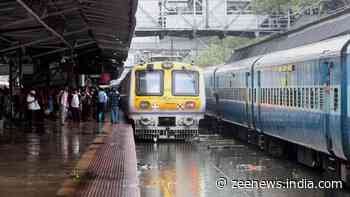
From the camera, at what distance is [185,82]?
23.2 meters

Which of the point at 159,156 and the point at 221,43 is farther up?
the point at 221,43

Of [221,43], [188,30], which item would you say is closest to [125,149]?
[188,30]

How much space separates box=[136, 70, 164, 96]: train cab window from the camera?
906 inches

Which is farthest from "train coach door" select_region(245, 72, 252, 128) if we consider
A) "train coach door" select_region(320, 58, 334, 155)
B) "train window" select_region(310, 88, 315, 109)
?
"train coach door" select_region(320, 58, 334, 155)

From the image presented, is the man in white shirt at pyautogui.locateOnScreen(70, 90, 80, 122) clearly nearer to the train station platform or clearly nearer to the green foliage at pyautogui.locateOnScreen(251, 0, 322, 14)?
the train station platform

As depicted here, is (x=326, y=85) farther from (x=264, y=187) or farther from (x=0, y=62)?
(x=0, y=62)

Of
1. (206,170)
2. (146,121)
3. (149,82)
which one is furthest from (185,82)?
(206,170)

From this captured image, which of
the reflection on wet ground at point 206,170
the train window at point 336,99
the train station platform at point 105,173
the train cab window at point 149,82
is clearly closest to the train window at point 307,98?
the reflection on wet ground at point 206,170

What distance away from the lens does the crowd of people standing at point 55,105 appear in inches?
Result: 897

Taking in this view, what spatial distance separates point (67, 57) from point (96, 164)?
16606 millimetres

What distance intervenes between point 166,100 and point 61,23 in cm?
488

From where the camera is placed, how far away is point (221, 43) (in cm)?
5762

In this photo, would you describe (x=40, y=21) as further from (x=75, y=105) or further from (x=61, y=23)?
(x=75, y=105)

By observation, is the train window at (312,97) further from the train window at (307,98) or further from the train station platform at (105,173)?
the train station platform at (105,173)
